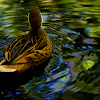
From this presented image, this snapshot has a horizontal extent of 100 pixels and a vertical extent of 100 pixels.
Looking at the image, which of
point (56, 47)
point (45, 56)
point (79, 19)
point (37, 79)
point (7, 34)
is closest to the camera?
point (37, 79)

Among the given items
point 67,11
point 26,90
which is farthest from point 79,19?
point 26,90

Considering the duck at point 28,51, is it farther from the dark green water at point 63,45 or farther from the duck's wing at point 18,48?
the dark green water at point 63,45

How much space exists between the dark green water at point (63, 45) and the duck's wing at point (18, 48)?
55 centimetres

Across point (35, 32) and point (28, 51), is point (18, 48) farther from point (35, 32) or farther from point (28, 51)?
point (35, 32)

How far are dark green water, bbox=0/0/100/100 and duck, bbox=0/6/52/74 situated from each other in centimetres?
26

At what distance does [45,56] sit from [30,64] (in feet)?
1.44

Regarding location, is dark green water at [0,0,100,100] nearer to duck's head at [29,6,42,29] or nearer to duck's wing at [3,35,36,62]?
duck's wing at [3,35,36,62]

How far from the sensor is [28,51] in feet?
14.3

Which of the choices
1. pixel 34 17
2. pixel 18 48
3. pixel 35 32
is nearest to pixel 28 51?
pixel 18 48

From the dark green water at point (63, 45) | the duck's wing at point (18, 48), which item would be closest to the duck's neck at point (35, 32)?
the duck's wing at point (18, 48)

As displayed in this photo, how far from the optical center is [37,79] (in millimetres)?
4066

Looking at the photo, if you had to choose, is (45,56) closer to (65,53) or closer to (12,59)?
(65,53)

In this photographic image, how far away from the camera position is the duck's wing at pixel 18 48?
4.16m

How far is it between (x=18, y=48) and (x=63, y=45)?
49.9 inches
